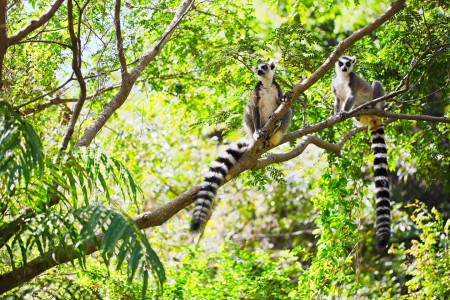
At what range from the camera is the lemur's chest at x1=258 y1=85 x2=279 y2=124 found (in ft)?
26.5

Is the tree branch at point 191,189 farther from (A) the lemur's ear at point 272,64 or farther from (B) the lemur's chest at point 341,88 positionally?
(B) the lemur's chest at point 341,88

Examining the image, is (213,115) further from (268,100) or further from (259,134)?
(259,134)

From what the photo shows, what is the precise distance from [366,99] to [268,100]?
176 centimetres

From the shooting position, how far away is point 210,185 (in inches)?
222

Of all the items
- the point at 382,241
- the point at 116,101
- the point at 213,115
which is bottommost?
the point at 382,241

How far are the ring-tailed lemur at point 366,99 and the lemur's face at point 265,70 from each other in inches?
37.9

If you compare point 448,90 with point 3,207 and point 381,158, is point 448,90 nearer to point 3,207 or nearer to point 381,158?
point 381,158

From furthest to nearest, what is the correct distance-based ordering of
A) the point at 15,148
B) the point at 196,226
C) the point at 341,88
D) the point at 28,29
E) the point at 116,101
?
the point at 341,88 < the point at 116,101 < the point at 28,29 < the point at 196,226 < the point at 15,148

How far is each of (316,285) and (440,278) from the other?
1444 millimetres

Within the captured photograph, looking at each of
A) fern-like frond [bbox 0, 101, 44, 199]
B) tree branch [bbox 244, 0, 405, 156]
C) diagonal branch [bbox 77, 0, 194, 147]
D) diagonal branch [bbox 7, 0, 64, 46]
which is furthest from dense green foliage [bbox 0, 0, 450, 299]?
tree branch [bbox 244, 0, 405, 156]

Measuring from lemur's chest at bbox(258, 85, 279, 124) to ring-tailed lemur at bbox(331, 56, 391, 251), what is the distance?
0.82 m

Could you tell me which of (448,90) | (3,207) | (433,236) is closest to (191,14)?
(448,90)

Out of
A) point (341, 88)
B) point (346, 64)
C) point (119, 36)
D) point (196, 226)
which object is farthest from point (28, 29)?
point (346, 64)

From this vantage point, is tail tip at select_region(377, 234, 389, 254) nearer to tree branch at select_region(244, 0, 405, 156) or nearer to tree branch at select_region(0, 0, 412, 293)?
tree branch at select_region(0, 0, 412, 293)
